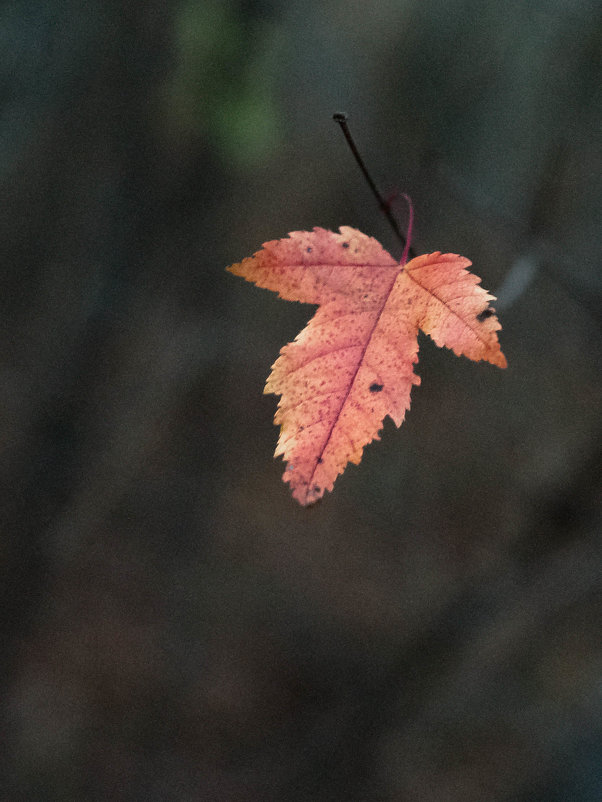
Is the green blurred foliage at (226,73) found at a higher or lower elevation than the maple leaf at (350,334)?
higher

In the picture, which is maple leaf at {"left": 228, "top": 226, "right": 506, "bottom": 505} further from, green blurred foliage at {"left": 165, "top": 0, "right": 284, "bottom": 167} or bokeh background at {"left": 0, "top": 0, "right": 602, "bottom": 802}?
bokeh background at {"left": 0, "top": 0, "right": 602, "bottom": 802}

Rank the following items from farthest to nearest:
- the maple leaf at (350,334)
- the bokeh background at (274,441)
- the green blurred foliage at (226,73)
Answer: the bokeh background at (274,441) → the green blurred foliage at (226,73) → the maple leaf at (350,334)

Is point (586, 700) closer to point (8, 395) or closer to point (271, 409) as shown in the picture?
point (271, 409)

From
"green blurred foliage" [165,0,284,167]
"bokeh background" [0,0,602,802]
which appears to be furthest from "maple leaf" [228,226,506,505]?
"bokeh background" [0,0,602,802]

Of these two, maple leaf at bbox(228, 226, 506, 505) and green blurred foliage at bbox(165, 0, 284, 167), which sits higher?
green blurred foliage at bbox(165, 0, 284, 167)

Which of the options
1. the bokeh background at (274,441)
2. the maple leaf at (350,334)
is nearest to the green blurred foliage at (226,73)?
the bokeh background at (274,441)

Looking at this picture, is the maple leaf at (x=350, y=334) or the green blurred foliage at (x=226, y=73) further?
→ the green blurred foliage at (x=226, y=73)

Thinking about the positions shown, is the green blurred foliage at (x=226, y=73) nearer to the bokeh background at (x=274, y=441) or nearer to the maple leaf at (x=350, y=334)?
the bokeh background at (x=274, y=441)
